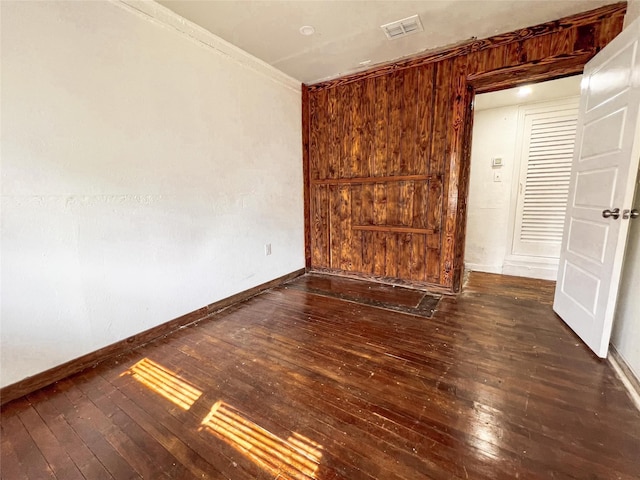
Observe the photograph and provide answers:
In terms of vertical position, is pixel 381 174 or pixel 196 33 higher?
pixel 196 33

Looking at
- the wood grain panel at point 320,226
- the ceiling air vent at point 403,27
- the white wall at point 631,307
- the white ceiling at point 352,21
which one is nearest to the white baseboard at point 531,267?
the white wall at point 631,307

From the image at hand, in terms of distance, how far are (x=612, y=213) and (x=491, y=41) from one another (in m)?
1.86

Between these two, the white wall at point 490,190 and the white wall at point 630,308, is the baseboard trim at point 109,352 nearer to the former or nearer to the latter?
the white wall at point 630,308

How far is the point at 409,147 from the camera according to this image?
3129 millimetres

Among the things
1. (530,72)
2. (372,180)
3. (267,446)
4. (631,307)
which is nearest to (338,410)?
(267,446)

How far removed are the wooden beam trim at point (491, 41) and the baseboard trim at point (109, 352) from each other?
9.34 feet

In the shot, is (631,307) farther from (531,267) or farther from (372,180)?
(372,180)

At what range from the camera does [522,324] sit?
2340 millimetres

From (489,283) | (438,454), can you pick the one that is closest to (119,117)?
(438,454)

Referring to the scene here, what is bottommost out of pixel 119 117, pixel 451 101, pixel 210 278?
pixel 210 278

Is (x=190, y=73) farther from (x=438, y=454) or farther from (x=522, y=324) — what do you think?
(x=522, y=324)

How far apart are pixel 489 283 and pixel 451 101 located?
2.15m

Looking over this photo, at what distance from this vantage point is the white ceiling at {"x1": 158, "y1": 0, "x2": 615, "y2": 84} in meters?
2.07

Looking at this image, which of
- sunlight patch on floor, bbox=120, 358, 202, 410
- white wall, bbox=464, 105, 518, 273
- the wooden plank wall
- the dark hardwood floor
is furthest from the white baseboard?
sunlight patch on floor, bbox=120, 358, 202, 410
